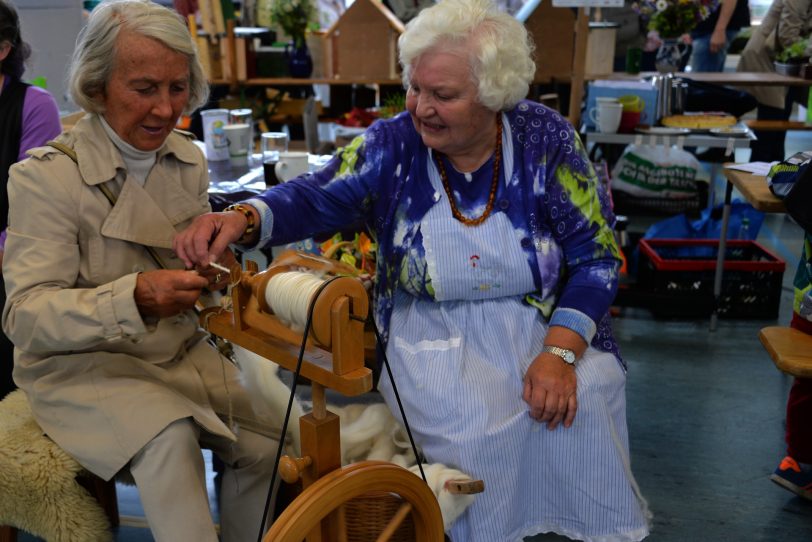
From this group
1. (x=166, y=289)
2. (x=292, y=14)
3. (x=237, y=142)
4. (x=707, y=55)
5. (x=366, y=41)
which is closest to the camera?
(x=166, y=289)

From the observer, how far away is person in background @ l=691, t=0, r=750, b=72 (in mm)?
6660

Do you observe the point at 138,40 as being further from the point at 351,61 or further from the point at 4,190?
the point at 351,61

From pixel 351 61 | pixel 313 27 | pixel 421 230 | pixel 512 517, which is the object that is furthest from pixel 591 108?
pixel 512 517

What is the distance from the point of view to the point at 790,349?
235cm

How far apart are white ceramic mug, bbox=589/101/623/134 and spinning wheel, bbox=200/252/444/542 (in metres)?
2.81

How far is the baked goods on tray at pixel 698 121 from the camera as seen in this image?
4221mm

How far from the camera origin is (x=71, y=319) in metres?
1.63

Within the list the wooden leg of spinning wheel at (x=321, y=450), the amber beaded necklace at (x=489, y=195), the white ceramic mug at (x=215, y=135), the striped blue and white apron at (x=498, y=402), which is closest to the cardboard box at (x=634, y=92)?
the white ceramic mug at (x=215, y=135)

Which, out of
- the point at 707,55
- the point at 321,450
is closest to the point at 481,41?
the point at 321,450

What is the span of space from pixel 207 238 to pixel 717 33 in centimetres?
602

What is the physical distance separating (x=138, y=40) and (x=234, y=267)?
0.57m

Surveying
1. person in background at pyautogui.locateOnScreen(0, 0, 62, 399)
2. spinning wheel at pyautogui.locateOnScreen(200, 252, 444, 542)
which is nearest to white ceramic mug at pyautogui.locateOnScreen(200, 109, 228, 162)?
person in background at pyautogui.locateOnScreen(0, 0, 62, 399)

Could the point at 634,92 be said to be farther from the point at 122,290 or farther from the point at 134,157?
the point at 122,290

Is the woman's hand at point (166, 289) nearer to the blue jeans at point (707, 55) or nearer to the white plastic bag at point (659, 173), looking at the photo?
the white plastic bag at point (659, 173)
